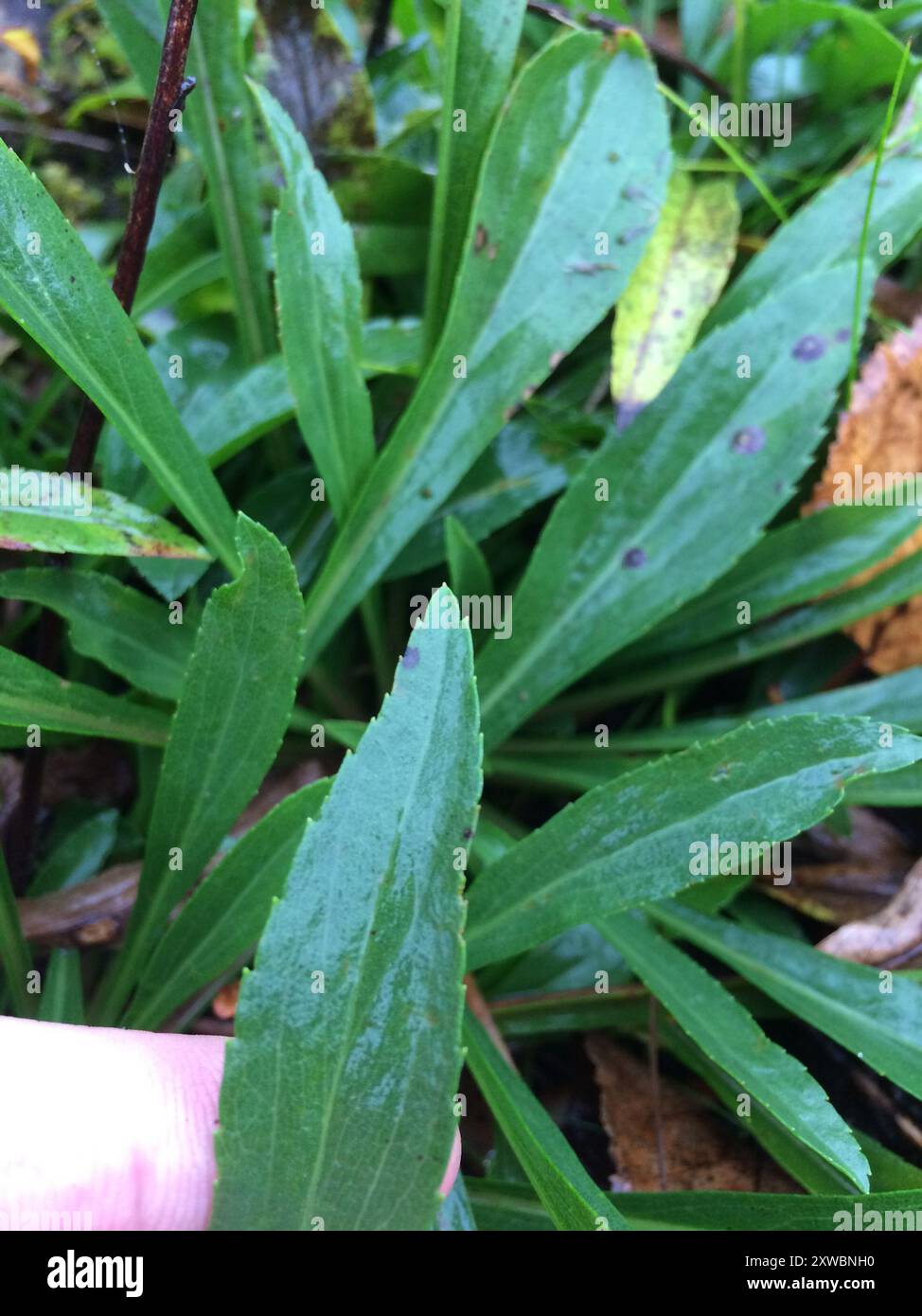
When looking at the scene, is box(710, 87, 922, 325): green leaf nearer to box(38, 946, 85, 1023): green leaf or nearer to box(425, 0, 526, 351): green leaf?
box(425, 0, 526, 351): green leaf

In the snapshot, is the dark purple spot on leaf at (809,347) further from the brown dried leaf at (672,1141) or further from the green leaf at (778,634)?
the brown dried leaf at (672,1141)

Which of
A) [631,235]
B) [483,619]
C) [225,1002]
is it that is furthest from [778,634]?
[225,1002]

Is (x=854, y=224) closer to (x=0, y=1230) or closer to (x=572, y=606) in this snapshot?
(x=572, y=606)

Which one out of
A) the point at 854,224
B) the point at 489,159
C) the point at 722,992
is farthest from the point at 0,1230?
the point at 854,224

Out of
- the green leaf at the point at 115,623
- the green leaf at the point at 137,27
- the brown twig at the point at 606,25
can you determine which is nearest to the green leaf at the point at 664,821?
the green leaf at the point at 115,623
